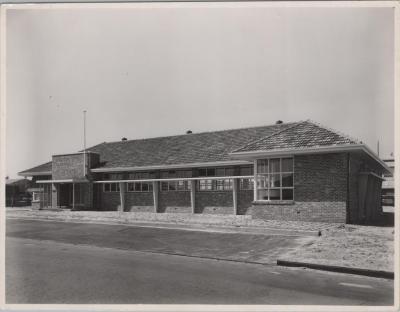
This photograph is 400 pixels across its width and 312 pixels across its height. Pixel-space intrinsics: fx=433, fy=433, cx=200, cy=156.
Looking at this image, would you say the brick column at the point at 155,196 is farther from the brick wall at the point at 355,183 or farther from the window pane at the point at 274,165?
the brick wall at the point at 355,183

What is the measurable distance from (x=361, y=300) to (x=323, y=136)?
39.0 ft

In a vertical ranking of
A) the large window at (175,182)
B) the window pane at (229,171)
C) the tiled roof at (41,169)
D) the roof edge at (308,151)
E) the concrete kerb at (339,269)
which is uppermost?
the roof edge at (308,151)

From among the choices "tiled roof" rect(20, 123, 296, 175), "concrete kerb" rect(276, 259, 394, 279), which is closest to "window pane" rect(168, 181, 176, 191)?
"tiled roof" rect(20, 123, 296, 175)

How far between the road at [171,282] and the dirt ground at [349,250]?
837 millimetres

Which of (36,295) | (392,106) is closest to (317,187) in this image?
(392,106)

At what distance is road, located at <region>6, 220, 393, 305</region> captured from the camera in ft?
25.1

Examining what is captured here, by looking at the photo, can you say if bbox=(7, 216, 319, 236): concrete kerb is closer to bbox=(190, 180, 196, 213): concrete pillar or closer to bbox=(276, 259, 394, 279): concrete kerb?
bbox=(276, 259, 394, 279): concrete kerb

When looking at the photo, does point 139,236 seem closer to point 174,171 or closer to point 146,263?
point 146,263

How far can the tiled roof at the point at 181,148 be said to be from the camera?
2623 cm

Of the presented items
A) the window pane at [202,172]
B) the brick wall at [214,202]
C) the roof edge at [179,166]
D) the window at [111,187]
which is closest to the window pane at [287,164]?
the roof edge at [179,166]

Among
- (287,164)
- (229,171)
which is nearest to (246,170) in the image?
(229,171)

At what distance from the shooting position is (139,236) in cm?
1636

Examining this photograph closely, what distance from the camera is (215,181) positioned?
24.9 metres

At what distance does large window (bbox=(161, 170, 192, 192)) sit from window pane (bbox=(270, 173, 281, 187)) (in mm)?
7437
